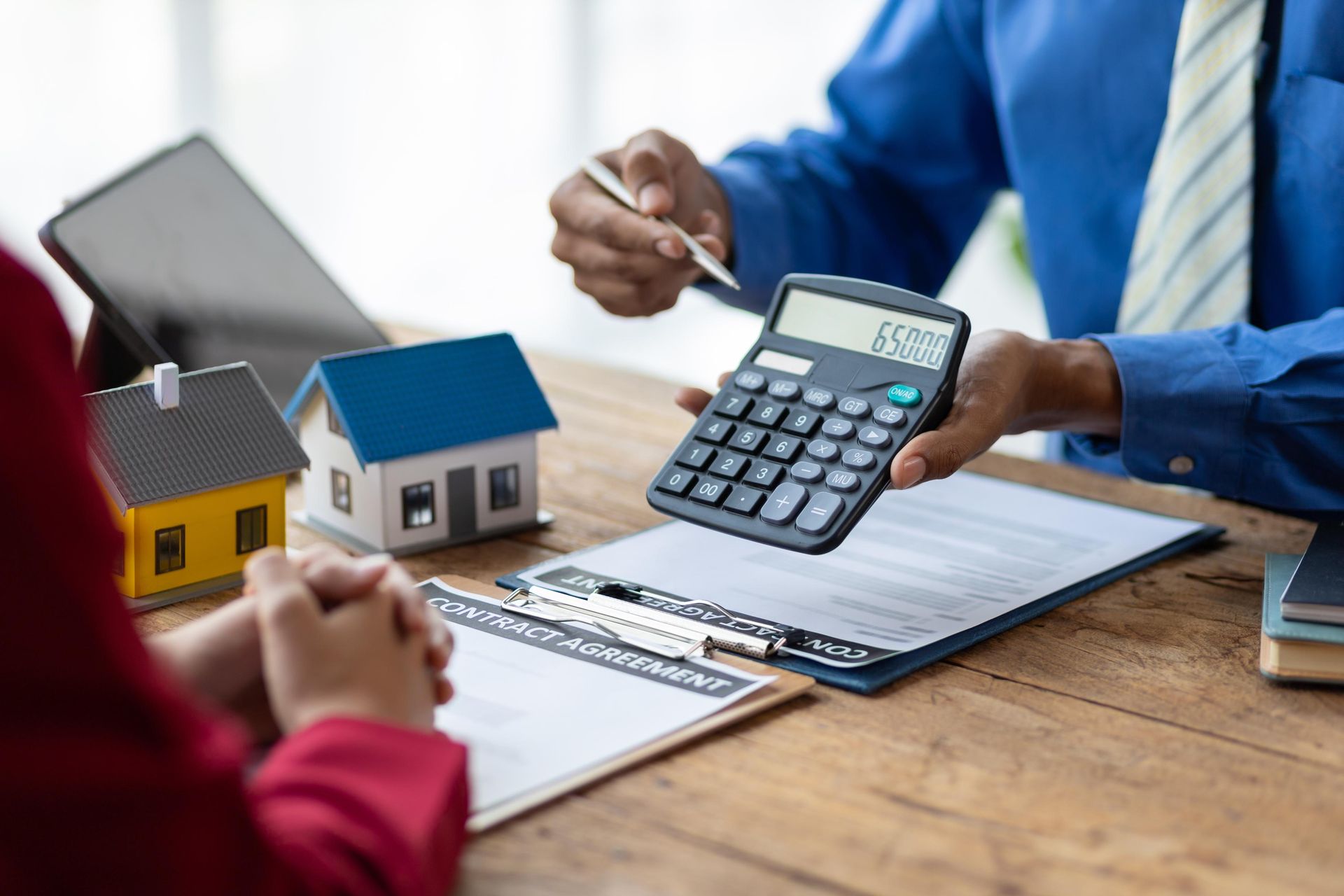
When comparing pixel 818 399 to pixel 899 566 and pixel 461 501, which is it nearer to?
pixel 899 566

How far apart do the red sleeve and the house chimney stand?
1.21ft

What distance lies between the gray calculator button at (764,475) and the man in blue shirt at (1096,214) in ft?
0.27

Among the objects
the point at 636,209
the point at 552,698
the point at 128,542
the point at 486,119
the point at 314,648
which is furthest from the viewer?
the point at 486,119

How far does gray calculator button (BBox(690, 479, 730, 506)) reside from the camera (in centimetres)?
78

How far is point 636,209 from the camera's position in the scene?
1.08 metres

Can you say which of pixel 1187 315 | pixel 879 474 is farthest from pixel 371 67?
pixel 879 474

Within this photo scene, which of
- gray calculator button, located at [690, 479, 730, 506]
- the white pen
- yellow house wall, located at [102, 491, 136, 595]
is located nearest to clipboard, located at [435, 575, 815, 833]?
gray calculator button, located at [690, 479, 730, 506]

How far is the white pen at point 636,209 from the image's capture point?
1040mm

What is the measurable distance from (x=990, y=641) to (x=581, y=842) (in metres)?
0.31

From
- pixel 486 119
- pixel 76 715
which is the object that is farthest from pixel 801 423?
pixel 486 119

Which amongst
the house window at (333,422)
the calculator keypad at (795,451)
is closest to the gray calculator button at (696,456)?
the calculator keypad at (795,451)

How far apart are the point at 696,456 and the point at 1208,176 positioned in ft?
2.00

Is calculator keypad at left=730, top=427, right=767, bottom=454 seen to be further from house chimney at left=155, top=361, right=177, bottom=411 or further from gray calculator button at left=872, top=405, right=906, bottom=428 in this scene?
house chimney at left=155, top=361, right=177, bottom=411

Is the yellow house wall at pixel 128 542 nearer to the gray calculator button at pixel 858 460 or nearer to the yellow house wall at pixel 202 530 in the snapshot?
the yellow house wall at pixel 202 530
